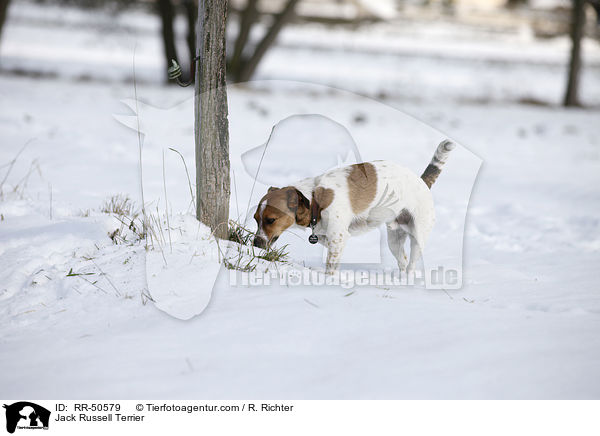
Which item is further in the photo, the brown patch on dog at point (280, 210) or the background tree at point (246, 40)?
the background tree at point (246, 40)

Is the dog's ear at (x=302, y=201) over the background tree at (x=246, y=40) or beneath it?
beneath

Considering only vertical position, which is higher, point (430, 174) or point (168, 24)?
point (168, 24)

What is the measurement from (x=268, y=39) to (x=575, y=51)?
9.27 m

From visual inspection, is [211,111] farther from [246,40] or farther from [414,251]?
[246,40]

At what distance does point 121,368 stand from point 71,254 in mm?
1452

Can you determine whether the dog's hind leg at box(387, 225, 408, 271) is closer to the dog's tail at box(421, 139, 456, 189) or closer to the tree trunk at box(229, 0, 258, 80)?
the dog's tail at box(421, 139, 456, 189)

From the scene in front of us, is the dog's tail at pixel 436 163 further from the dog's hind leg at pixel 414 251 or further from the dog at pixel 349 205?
the dog's hind leg at pixel 414 251

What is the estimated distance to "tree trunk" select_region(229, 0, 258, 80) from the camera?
1433 centimetres

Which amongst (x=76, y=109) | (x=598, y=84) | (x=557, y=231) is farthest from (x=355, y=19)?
(x=557, y=231)

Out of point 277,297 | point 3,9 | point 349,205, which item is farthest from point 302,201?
point 3,9

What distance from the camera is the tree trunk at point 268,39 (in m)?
13.4

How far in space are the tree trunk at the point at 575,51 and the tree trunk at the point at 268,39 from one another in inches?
340

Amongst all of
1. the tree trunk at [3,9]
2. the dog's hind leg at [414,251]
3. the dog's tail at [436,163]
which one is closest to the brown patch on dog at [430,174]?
the dog's tail at [436,163]
